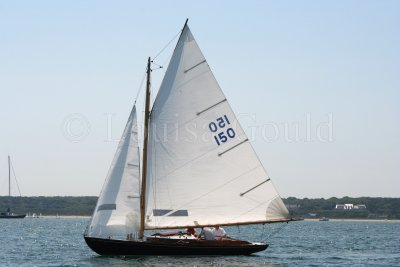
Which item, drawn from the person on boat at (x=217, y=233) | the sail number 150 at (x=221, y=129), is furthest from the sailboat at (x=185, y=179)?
the person on boat at (x=217, y=233)

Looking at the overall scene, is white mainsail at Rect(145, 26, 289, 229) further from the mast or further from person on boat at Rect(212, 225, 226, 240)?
person on boat at Rect(212, 225, 226, 240)

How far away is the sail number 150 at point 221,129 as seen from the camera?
2111 inches

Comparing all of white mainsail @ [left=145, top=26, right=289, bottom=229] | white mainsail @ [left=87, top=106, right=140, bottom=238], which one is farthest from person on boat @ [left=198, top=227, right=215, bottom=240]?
white mainsail @ [left=87, top=106, right=140, bottom=238]

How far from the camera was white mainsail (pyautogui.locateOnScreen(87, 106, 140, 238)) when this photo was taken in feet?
174

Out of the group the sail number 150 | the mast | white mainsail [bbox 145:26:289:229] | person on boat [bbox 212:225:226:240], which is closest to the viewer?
white mainsail [bbox 145:26:289:229]

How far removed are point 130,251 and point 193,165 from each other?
703cm

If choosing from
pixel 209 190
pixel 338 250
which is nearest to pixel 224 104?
pixel 209 190

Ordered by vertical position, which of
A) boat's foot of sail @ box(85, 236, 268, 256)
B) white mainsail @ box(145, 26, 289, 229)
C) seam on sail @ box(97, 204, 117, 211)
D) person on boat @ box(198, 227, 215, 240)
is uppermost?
white mainsail @ box(145, 26, 289, 229)

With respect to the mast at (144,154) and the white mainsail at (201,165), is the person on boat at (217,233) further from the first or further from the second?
the mast at (144,154)

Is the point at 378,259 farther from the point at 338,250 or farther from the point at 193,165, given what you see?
the point at 193,165

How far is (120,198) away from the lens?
53250 mm

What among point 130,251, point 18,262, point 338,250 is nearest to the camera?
point 130,251

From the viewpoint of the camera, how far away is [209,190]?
53719 millimetres

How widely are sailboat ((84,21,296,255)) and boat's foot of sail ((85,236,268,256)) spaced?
66 mm
